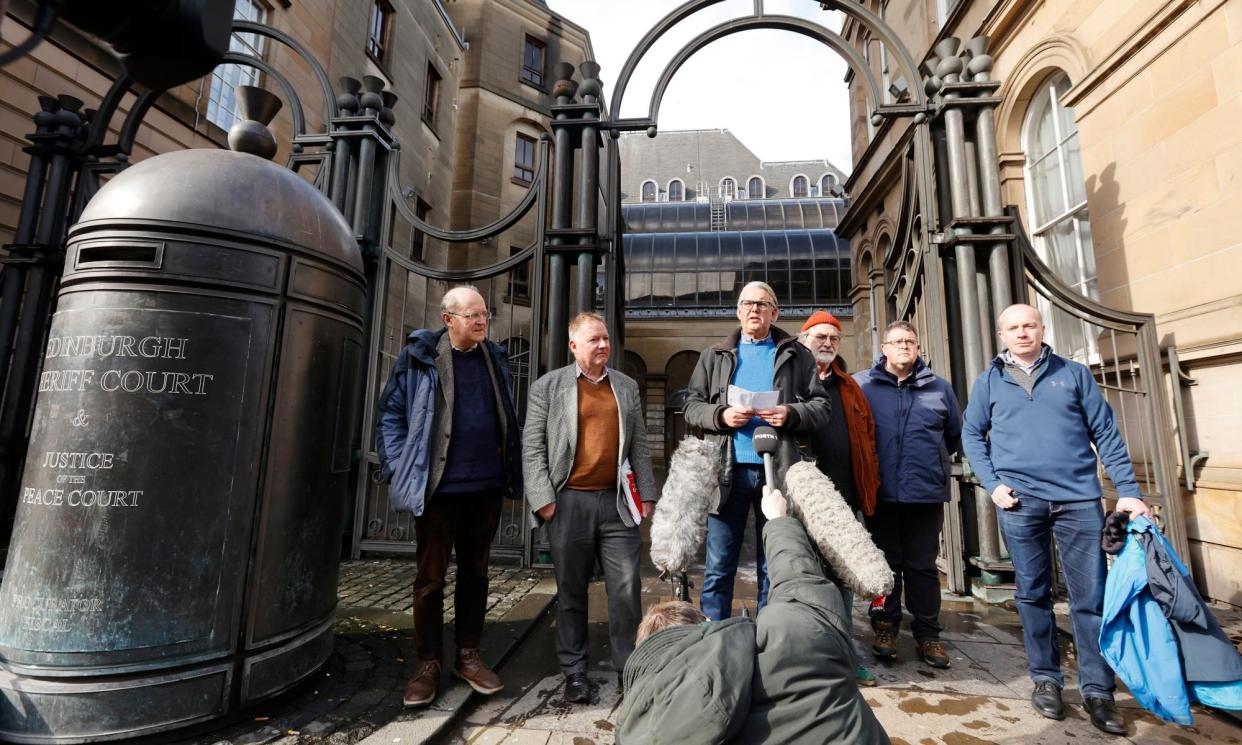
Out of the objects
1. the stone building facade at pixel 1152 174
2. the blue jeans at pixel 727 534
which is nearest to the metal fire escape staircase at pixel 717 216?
the stone building facade at pixel 1152 174

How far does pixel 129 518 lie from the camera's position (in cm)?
239

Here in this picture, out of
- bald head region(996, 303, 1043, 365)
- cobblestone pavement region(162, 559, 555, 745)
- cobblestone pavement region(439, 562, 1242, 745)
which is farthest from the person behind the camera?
bald head region(996, 303, 1043, 365)

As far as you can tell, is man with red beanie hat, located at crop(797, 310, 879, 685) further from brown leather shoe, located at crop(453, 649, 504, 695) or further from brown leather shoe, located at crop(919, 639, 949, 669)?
brown leather shoe, located at crop(453, 649, 504, 695)

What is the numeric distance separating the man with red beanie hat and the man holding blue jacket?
5.1 inches

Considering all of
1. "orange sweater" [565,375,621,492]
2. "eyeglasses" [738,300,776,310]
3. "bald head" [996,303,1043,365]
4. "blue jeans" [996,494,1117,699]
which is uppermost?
"eyeglasses" [738,300,776,310]

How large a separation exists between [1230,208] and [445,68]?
61.5ft

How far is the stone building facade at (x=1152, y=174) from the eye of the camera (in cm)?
467

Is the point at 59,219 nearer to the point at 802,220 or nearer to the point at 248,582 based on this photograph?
the point at 248,582

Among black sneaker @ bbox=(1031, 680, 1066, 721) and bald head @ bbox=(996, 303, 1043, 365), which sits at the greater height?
bald head @ bbox=(996, 303, 1043, 365)

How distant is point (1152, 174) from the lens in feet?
17.7

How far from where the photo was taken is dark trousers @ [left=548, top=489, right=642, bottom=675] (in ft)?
9.96

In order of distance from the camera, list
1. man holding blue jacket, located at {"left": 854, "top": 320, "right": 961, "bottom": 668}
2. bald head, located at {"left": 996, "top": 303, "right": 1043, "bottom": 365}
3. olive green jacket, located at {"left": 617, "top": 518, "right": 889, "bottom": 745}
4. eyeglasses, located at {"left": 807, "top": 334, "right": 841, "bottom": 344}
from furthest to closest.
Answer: eyeglasses, located at {"left": 807, "top": 334, "right": 841, "bottom": 344} → man holding blue jacket, located at {"left": 854, "top": 320, "right": 961, "bottom": 668} → bald head, located at {"left": 996, "top": 303, "right": 1043, "bottom": 365} → olive green jacket, located at {"left": 617, "top": 518, "right": 889, "bottom": 745}

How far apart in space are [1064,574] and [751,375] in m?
1.84

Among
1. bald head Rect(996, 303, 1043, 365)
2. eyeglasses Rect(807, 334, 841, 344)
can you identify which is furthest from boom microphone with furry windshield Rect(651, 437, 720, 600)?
bald head Rect(996, 303, 1043, 365)
